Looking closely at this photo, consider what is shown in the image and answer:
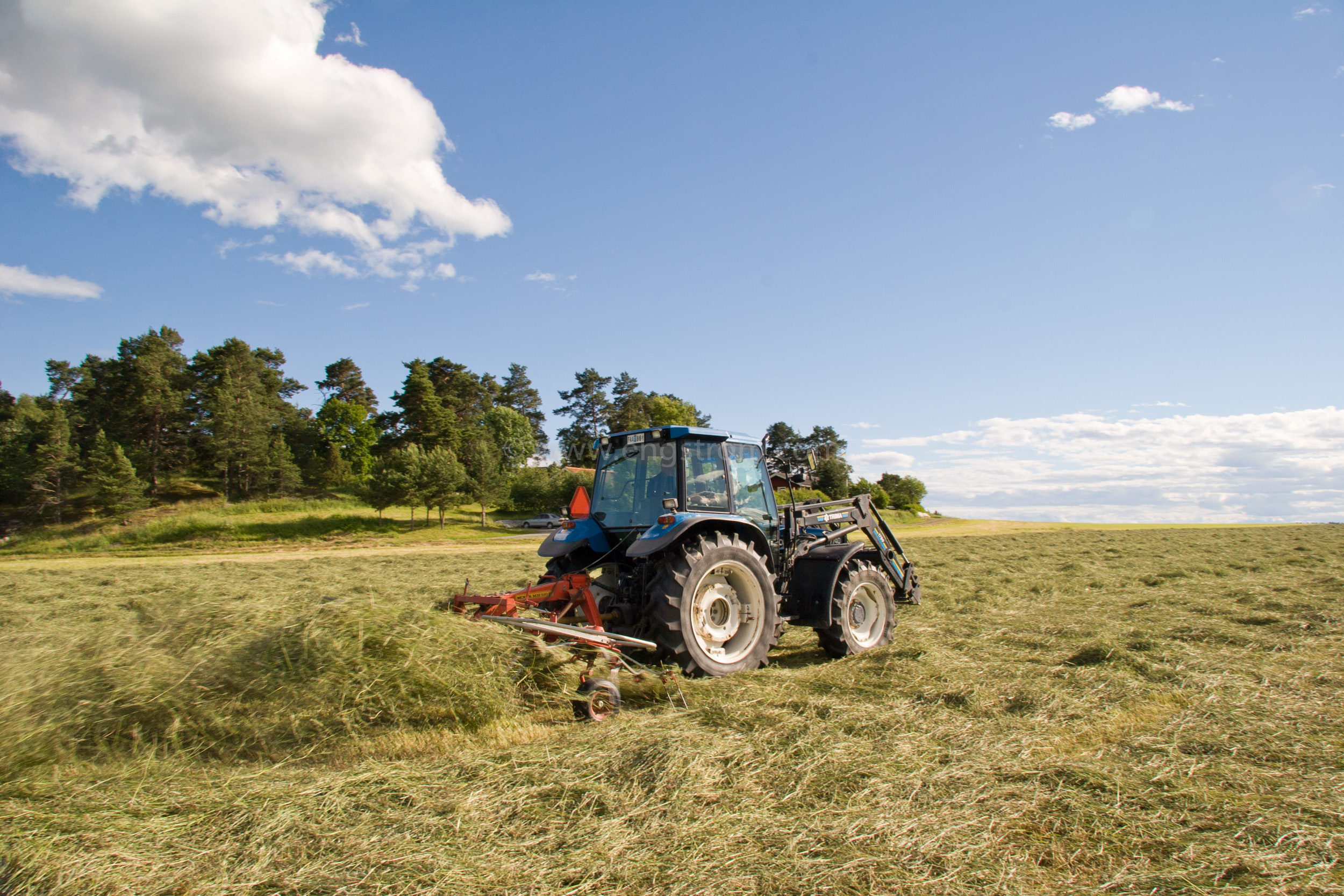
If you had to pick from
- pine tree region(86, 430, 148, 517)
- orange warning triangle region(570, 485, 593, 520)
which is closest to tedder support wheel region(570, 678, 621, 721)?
orange warning triangle region(570, 485, 593, 520)

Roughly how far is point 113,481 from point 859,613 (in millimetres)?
44561

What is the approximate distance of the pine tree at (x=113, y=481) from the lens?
37.4m

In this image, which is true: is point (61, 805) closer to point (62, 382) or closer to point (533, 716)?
point (533, 716)

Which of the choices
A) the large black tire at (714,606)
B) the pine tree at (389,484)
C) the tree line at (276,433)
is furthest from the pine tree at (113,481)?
the large black tire at (714,606)

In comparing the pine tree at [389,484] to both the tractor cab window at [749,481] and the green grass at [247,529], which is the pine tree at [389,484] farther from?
the tractor cab window at [749,481]

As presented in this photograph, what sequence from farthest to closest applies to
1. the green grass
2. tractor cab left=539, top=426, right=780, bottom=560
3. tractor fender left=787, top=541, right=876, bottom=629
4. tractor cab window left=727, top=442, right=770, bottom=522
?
the green grass → tractor cab window left=727, top=442, right=770, bottom=522 → tractor fender left=787, top=541, right=876, bottom=629 → tractor cab left=539, top=426, right=780, bottom=560

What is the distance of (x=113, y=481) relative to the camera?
3734 centimetres

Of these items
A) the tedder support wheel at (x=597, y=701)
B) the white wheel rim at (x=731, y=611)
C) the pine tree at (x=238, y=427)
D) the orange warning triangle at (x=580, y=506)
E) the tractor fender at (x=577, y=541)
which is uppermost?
the pine tree at (x=238, y=427)

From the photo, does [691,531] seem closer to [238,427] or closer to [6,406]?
[238,427]

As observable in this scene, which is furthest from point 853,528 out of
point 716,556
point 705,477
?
A: point 716,556

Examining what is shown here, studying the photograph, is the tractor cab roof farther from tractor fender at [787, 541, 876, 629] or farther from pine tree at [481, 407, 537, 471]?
pine tree at [481, 407, 537, 471]

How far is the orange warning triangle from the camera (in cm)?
621

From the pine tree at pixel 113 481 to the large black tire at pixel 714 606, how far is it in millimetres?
44161

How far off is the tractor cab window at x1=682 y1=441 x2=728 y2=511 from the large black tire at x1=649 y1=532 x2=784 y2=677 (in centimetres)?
42
